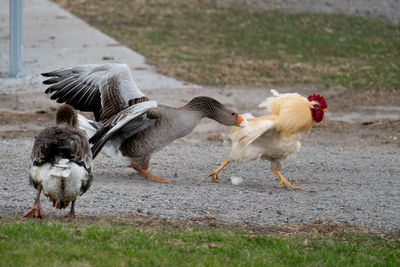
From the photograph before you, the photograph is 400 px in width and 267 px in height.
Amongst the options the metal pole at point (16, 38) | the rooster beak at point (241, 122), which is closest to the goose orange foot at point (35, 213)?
the rooster beak at point (241, 122)

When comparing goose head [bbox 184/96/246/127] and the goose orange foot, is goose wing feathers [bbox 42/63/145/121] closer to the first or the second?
goose head [bbox 184/96/246/127]

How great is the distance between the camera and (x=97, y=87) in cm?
862

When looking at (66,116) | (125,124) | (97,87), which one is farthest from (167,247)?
(97,87)

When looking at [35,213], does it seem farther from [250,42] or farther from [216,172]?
[250,42]

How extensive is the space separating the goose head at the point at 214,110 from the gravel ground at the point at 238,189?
81 centimetres

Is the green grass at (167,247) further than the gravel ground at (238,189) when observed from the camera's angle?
No

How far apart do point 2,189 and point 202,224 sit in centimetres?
245

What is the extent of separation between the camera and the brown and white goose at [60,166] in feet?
18.3

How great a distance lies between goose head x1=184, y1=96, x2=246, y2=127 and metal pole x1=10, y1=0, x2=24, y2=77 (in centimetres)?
732

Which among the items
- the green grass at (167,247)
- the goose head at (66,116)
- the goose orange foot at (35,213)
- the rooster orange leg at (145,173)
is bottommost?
the rooster orange leg at (145,173)

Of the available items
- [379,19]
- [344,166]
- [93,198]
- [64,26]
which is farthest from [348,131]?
[379,19]

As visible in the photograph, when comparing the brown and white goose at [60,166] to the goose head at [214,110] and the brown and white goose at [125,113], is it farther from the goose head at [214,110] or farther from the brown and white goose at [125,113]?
the goose head at [214,110]

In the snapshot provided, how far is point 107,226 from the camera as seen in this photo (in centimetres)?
580

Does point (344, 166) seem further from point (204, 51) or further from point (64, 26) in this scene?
point (64, 26)
